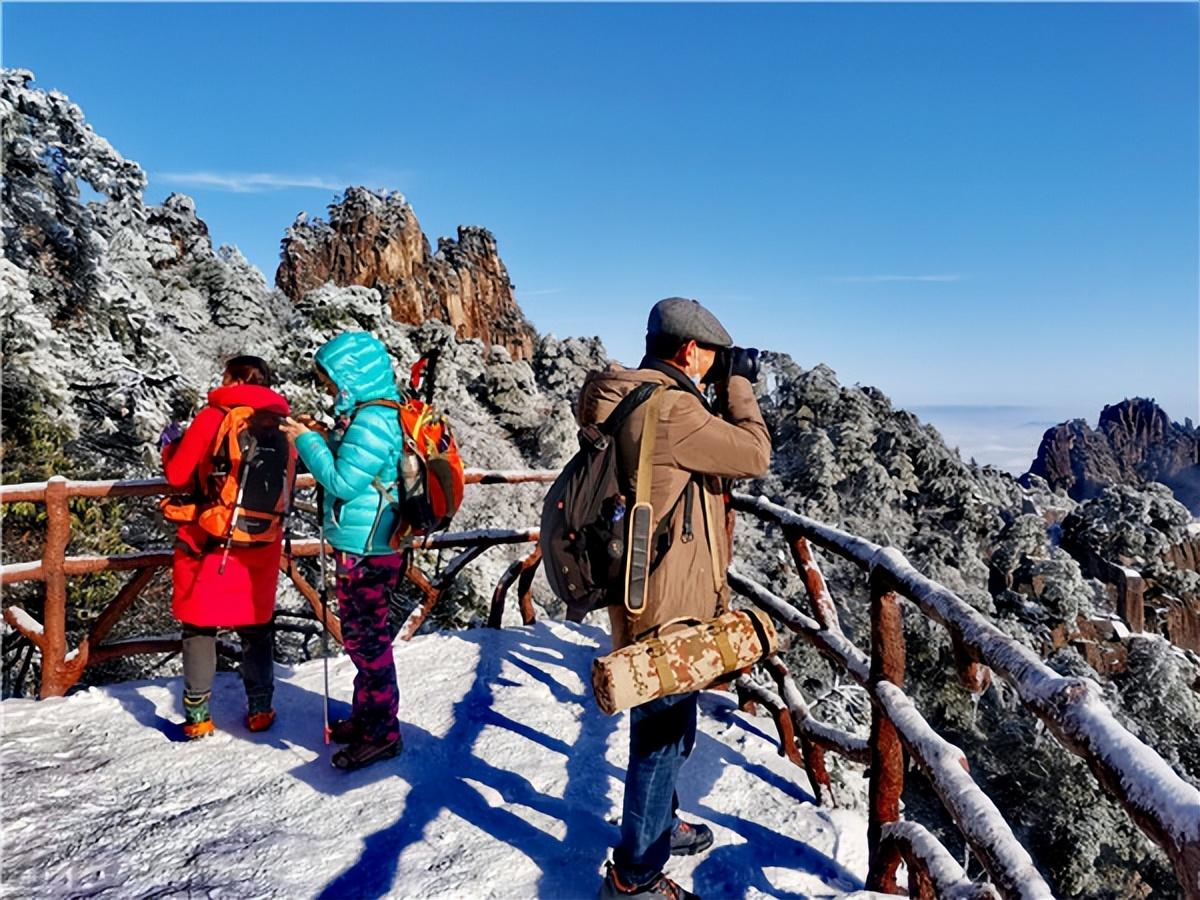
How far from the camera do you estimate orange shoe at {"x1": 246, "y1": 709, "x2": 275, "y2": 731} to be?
10.7 ft

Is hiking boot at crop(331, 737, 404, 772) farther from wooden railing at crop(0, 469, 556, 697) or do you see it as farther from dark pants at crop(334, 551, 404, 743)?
wooden railing at crop(0, 469, 556, 697)

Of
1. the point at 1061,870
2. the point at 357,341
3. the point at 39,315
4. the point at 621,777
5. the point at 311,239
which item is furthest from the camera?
the point at 311,239

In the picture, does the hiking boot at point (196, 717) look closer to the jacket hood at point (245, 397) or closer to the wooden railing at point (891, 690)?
the wooden railing at point (891, 690)

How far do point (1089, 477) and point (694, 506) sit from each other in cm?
6803

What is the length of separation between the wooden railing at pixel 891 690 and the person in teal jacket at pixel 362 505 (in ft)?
3.38

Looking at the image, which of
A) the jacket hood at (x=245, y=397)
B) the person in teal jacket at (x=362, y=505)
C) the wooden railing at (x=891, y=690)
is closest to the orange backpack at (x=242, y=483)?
the jacket hood at (x=245, y=397)

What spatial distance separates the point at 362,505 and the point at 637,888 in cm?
169

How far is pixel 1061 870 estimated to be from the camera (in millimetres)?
13234

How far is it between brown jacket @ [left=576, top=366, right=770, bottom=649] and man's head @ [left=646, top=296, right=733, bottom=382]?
101 mm

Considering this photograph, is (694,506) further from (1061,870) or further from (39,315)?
(1061,870)

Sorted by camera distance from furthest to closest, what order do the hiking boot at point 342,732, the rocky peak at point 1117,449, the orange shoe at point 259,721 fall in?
the rocky peak at point 1117,449
the orange shoe at point 259,721
the hiking boot at point 342,732

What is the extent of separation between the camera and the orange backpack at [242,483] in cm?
304

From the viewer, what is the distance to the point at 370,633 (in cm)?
293

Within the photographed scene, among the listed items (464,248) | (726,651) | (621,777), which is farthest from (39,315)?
(464,248)
